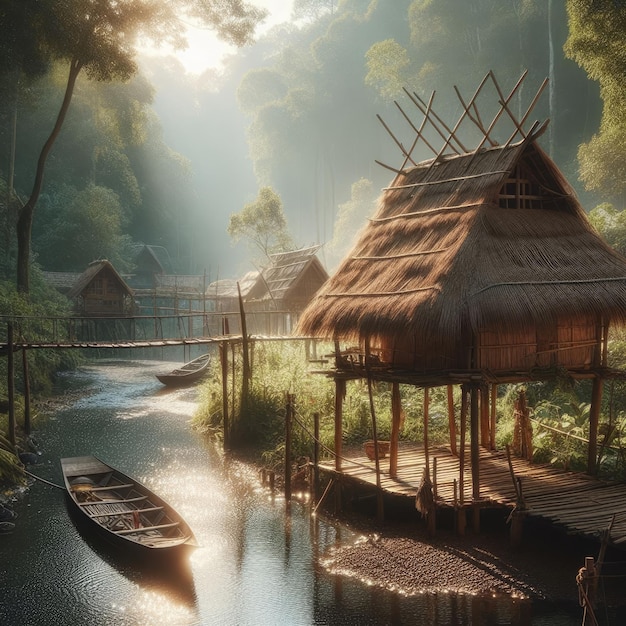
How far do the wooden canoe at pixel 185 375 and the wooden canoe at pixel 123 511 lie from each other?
1304 cm

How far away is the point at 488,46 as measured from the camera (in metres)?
50.2

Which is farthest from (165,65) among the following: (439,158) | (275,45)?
(439,158)

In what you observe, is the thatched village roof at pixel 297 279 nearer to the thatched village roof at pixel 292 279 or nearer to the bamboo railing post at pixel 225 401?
the thatched village roof at pixel 292 279

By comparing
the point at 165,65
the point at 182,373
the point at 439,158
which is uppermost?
the point at 165,65

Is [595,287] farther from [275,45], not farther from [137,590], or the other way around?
[275,45]

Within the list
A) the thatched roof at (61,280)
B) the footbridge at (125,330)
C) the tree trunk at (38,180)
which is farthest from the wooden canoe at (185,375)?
the thatched roof at (61,280)

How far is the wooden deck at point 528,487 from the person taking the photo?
11023 mm

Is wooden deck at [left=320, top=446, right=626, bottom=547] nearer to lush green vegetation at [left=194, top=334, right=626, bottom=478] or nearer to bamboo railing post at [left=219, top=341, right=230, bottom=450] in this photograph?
lush green vegetation at [left=194, top=334, right=626, bottom=478]

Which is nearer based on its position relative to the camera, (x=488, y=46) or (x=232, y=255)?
(x=488, y=46)

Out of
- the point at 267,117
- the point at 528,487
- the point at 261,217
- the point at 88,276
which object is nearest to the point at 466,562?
the point at 528,487

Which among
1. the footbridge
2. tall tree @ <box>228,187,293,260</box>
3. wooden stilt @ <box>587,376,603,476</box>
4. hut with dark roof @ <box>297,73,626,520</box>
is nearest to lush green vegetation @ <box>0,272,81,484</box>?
the footbridge

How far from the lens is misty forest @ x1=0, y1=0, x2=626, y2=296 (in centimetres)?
2592

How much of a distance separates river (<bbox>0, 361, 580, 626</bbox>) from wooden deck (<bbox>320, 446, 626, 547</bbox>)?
1.47 meters

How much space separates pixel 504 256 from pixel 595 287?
1670mm
